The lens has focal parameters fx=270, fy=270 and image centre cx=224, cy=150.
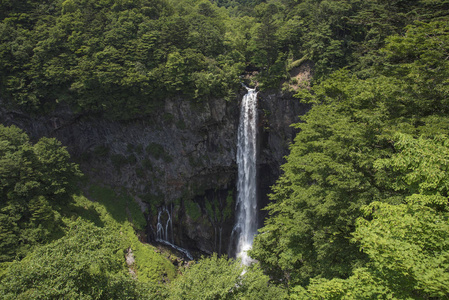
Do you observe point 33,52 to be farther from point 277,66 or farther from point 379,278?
point 379,278

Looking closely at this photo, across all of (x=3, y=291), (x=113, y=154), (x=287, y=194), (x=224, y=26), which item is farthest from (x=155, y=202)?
(x=224, y=26)

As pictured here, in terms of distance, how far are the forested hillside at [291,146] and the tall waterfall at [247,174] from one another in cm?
319

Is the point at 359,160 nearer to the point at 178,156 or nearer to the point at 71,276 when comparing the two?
the point at 71,276

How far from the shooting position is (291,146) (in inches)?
723

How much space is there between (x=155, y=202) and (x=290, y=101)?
754 inches

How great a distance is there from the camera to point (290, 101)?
2773cm

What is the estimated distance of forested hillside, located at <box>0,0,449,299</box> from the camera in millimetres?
8086

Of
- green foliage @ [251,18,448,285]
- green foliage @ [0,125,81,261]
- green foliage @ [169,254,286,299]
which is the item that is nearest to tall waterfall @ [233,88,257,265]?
green foliage @ [251,18,448,285]

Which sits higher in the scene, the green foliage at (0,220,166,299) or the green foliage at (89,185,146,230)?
the green foliage at (0,220,166,299)

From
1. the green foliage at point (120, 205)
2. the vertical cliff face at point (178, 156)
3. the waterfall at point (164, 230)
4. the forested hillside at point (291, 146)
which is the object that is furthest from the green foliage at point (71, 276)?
the waterfall at point (164, 230)

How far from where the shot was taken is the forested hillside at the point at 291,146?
26.5ft


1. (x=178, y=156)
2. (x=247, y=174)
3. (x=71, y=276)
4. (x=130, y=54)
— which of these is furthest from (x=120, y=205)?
(x=71, y=276)

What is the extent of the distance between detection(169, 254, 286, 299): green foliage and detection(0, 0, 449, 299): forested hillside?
0.28ft

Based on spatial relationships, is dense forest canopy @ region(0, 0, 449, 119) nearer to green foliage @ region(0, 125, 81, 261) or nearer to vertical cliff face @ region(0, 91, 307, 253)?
vertical cliff face @ region(0, 91, 307, 253)
